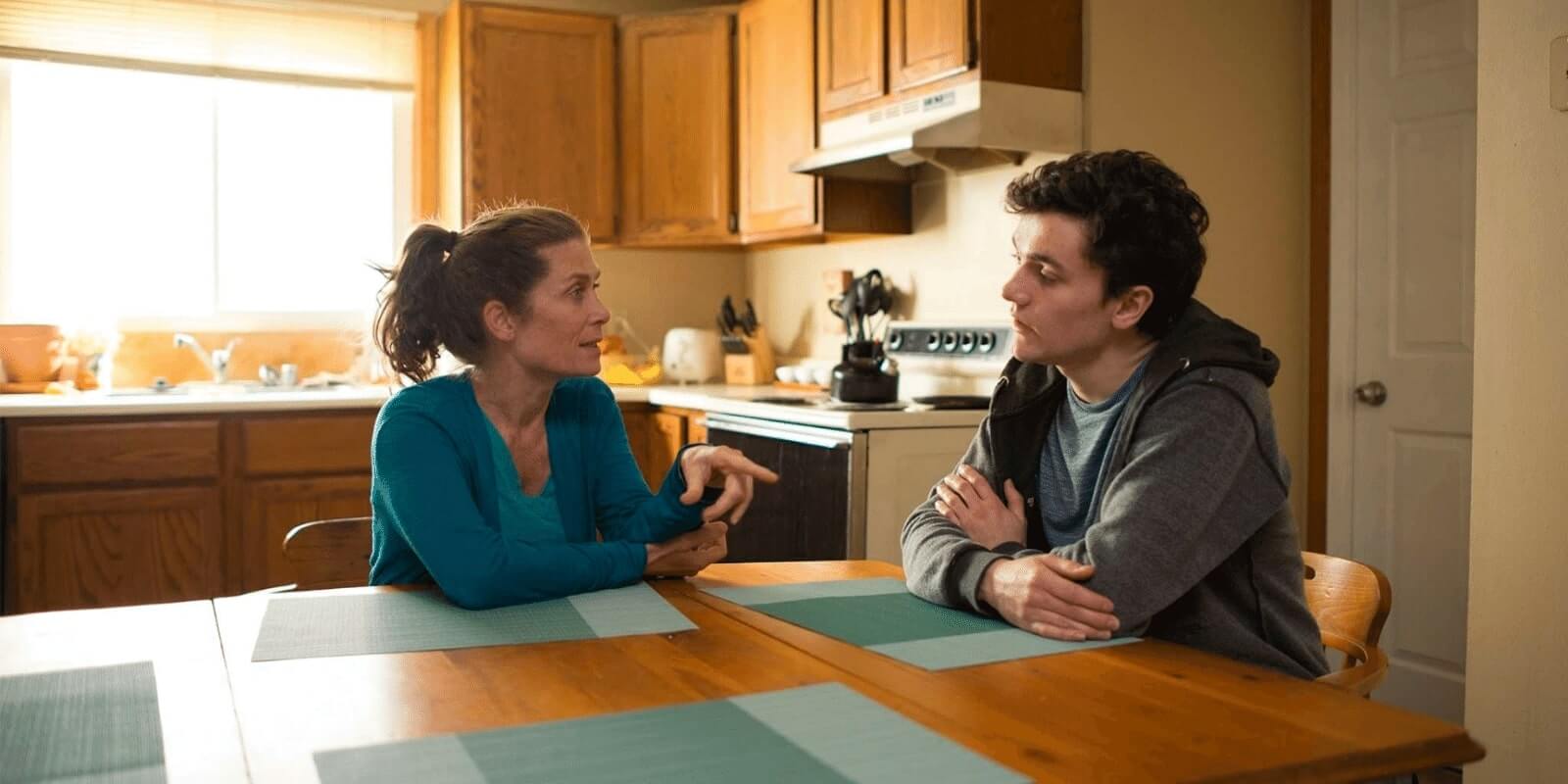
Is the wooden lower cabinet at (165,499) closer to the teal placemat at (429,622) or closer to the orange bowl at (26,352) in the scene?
the orange bowl at (26,352)

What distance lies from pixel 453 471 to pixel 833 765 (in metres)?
0.83

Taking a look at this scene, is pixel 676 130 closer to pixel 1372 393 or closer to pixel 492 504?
pixel 1372 393

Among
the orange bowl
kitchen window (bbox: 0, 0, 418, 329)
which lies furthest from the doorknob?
the orange bowl

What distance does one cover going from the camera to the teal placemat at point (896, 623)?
49.4 inches

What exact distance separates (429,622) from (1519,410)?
1.93 metres

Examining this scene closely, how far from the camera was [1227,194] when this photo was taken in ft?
10.9

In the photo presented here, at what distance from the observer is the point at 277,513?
12.5ft

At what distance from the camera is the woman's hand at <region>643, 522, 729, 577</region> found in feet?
5.35

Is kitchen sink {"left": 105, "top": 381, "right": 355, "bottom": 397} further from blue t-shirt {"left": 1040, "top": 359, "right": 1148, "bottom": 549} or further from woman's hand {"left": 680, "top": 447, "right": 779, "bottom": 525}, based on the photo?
blue t-shirt {"left": 1040, "top": 359, "right": 1148, "bottom": 549}

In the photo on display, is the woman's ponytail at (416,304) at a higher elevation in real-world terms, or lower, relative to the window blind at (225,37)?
lower

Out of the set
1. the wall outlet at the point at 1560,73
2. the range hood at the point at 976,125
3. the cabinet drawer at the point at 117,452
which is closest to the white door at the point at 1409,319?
the range hood at the point at 976,125

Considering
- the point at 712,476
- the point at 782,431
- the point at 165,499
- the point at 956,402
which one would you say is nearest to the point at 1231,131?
the point at 956,402

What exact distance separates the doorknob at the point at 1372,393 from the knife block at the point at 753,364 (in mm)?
2044

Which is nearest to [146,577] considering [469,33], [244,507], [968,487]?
[244,507]
